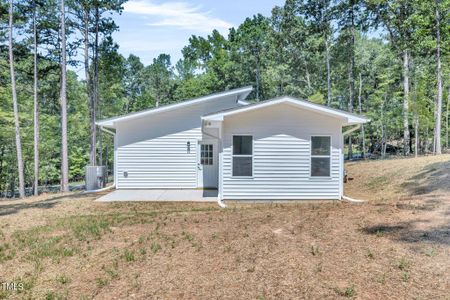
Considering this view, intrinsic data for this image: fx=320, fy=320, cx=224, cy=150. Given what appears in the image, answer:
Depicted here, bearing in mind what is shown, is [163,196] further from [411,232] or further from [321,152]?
[411,232]

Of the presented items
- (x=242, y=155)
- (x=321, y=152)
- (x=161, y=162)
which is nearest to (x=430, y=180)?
(x=321, y=152)

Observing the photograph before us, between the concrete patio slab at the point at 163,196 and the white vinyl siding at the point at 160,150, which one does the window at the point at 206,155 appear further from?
the concrete patio slab at the point at 163,196

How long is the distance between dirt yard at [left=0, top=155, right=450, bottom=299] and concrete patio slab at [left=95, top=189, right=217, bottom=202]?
1.79 meters

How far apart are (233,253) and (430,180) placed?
9.15 meters

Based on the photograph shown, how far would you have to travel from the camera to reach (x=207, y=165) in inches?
515

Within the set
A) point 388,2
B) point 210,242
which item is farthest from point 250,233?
point 388,2

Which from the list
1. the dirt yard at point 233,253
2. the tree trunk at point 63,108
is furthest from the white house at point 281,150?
the tree trunk at point 63,108

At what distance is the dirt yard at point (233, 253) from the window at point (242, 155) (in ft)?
5.16

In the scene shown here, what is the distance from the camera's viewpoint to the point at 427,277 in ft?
12.8

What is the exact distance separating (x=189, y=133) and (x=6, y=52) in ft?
39.6

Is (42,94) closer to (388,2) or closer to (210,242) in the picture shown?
(210,242)

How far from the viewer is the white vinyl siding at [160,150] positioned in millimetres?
12742

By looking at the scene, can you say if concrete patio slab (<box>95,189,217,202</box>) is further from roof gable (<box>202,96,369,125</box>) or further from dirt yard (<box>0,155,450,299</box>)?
roof gable (<box>202,96,369,125</box>)

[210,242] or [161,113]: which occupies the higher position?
[161,113]
